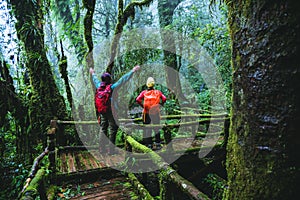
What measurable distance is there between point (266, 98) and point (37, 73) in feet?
25.3

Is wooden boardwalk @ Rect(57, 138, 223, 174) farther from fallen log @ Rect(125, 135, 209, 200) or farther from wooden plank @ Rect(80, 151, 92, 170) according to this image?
fallen log @ Rect(125, 135, 209, 200)

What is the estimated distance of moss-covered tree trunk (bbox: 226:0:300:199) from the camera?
116cm

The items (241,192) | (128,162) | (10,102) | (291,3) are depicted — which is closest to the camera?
(291,3)

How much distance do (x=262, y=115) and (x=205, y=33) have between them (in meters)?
9.94

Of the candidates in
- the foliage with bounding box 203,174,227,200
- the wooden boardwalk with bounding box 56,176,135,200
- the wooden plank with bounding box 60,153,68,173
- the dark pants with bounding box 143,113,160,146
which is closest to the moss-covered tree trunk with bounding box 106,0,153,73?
the dark pants with bounding box 143,113,160,146

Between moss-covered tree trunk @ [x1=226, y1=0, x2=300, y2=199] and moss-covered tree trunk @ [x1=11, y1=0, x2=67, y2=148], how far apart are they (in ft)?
22.9

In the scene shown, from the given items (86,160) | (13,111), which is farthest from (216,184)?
(13,111)

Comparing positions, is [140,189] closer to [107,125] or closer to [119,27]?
[107,125]

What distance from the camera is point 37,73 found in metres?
7.43

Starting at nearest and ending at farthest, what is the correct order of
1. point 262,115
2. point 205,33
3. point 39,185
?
1. point 262,115
2. point 39,185
3. point 205,33

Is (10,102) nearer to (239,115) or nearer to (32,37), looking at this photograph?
(32,37)

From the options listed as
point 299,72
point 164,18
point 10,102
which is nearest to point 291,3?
point 299,72

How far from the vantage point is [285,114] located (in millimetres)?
1179

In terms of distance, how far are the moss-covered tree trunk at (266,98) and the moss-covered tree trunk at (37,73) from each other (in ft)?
22.9
